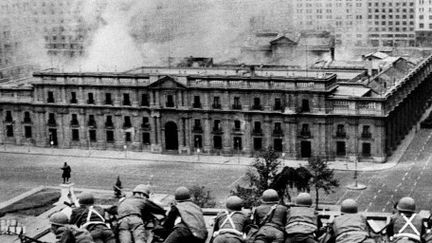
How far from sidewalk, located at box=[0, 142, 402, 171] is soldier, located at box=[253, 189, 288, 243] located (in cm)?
7917

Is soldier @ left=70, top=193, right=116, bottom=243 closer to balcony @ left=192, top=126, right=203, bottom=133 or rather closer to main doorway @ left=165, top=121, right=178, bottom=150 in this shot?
balcony @ left=192, top=126, right=203, bottom=133

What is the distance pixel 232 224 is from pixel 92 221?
463cm

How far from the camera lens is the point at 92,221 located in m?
26.8

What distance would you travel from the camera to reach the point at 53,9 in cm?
19988

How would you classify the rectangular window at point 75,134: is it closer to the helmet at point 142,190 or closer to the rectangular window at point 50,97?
the rectangular window at point 50,97

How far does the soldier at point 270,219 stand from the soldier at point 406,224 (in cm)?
338

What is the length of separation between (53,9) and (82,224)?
179 metres

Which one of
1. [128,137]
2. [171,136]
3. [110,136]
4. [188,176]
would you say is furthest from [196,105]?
[188,176]

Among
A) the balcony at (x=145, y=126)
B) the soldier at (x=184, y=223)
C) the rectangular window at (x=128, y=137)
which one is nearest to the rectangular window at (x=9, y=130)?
the rectangular window at (x=128, y=137)

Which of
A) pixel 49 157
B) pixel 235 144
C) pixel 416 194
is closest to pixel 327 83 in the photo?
pixel 235 144

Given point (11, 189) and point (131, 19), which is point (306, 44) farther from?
point (11, 189)

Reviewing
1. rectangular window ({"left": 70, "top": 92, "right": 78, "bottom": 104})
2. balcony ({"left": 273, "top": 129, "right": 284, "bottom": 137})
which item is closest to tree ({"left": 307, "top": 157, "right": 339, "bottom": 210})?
balcony ({"left": 273, "top": 129, "right": 284, "bottom": 137})

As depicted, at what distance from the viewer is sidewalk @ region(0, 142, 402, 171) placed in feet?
350

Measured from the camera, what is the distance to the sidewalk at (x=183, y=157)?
10675 centimetres
